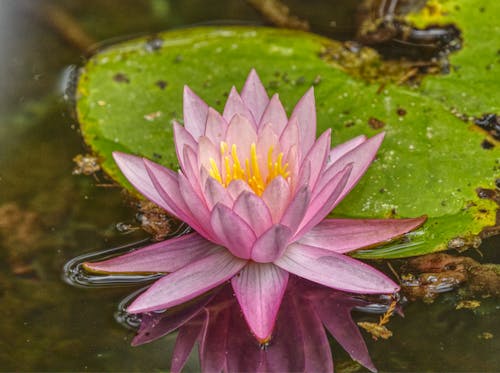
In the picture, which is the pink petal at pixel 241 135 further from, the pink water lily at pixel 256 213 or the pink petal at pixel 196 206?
the pink petal at pixel 196 206

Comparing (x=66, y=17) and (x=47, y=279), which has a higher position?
(x=66, y=17)

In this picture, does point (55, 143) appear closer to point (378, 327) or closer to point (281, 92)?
point (281, 92)

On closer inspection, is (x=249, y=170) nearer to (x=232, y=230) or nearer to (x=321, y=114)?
(x=232, y=230)

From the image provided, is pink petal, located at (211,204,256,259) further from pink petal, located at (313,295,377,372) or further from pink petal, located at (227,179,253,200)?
pink petal, located at (313,295,377,372)

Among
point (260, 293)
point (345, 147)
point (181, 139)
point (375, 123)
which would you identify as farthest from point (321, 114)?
point (260, 293)

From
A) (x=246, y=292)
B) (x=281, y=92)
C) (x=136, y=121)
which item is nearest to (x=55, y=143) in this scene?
(x=136, y=121)

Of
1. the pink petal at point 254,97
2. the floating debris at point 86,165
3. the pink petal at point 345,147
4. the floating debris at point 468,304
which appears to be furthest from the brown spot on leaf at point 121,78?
the floating debris at point 468,304
